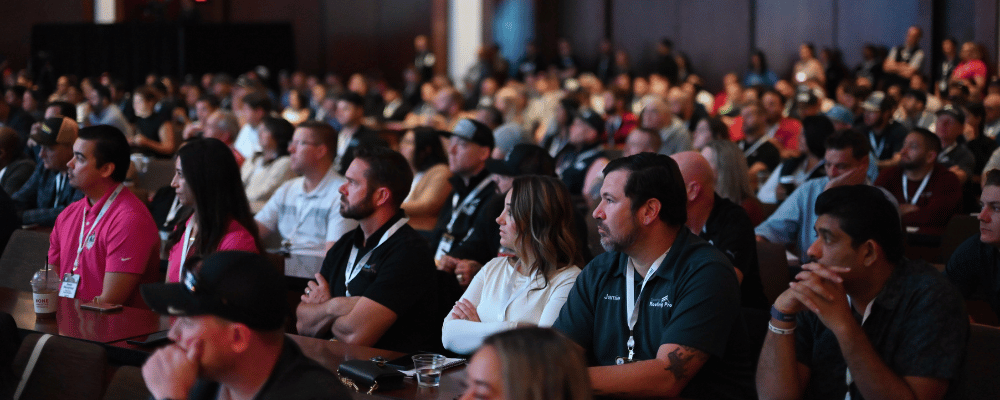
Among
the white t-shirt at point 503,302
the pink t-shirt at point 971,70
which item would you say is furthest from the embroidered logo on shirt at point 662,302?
the pink t-shirt at point 971,70

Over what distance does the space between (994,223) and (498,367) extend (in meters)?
2.52

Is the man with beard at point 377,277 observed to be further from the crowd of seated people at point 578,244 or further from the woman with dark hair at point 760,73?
the woman with dark hair at point 760,73

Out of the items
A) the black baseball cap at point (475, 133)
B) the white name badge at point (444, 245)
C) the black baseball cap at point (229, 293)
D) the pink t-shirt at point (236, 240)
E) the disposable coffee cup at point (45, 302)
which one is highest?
the black baseball cap at point (475, 133)

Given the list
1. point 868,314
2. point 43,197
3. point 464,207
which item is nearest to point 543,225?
point 868,314

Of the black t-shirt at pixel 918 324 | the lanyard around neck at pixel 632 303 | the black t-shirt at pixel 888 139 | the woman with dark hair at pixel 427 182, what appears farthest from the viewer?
the black t-shirt at pixel 888 139

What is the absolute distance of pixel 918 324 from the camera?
2.10 meters

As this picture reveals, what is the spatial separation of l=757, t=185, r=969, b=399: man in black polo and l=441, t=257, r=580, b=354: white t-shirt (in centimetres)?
85

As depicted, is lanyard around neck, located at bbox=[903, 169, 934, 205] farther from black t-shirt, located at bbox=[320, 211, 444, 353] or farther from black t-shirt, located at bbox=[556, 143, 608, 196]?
black t-shirt, located at bbox=[320, 211, 444, 353]

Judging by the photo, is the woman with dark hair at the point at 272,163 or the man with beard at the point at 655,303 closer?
the man with beard at the point at 655,303

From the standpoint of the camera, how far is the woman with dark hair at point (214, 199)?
3.35 meters

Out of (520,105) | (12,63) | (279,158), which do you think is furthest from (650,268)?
(12,63)

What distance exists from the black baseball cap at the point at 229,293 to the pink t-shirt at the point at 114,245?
6.37ft

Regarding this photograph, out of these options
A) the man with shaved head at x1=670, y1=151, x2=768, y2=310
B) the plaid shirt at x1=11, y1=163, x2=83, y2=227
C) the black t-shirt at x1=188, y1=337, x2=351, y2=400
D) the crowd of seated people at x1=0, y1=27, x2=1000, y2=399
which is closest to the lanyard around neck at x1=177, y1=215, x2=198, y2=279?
the crowd of seated people at x1=0, y1=27, x2=1000, y2=399

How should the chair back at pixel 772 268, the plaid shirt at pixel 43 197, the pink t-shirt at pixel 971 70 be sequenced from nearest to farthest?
the chair back at pixel 772 268, the plaid shirt at pixel 43 197, the pink t-shirt at pixel 971 70
